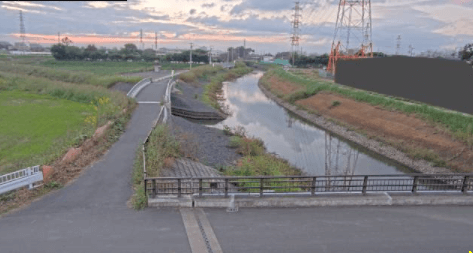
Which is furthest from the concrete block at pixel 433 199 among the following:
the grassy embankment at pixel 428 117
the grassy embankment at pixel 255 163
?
the grassy embankment at pixel 428 117

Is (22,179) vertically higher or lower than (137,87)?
lower

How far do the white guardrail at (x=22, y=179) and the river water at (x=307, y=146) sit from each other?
12762mm

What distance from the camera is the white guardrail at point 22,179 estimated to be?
8750mm

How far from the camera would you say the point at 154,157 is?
12039 millimetres

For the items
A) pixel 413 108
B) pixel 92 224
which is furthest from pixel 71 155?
pixel 413 108

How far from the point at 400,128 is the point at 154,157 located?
1865 cm

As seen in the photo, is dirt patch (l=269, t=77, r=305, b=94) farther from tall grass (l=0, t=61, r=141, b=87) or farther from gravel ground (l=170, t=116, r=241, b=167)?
gravel ground (l=170, t=116, r=241, b=167)

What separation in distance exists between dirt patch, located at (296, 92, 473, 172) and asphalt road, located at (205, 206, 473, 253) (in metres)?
11.2

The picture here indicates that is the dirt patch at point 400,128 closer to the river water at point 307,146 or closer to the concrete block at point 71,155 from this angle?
the river water at point 307,146

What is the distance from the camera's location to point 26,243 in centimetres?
686

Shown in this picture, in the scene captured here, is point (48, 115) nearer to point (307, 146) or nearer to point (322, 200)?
point (307, 146)

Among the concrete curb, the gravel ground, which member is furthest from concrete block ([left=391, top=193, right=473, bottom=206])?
the gravel ground

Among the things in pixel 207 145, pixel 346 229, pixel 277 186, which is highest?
pixel 277 186

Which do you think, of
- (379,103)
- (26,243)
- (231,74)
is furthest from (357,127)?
(231,74)
